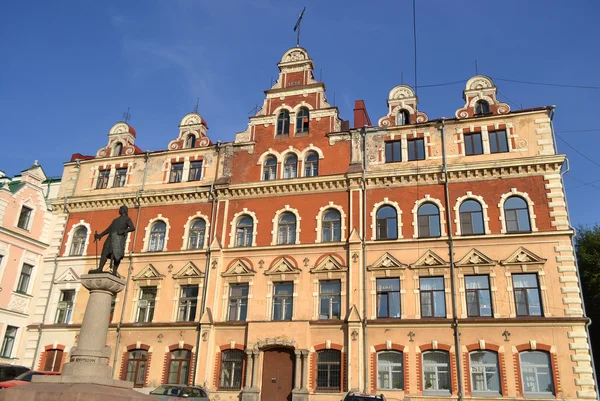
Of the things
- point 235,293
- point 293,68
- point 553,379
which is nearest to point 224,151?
point 293,68

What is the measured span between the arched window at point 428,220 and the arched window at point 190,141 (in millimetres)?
16252

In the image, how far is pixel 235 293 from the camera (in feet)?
103

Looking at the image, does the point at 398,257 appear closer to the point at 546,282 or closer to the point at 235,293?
the point at 546,282

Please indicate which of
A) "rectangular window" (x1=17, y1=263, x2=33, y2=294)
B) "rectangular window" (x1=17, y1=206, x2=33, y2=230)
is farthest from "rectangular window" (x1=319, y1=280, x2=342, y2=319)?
"rectangular window" (x1=17, y1=206, x2=33, y2=230)

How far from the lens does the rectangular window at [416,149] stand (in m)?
31.6

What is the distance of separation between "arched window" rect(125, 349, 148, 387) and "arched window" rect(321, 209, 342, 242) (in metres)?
12.5

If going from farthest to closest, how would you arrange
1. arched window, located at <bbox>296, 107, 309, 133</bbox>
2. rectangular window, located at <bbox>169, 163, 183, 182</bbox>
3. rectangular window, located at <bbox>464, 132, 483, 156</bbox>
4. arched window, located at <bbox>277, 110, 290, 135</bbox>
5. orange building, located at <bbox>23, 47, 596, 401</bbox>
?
rectangular window, located at <bbox>169, 163, 183, 182</bbox>, arched window, located at <bbox>277, 110, 290, 135</bbox>, arched window, located at <bbox>296, 107, 309, 133</bbox>, rectangular window, located at <bbox>464, 132, 483, 156</bbox>, orange building, located at <bbox>23, 47, 596, 401</bbox>

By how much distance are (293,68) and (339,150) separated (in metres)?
7.21

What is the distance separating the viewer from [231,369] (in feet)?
96.8

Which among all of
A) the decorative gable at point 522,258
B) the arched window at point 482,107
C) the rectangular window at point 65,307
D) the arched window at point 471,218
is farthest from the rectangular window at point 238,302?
the arched window at point 482,107

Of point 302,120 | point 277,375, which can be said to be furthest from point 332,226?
point 277,375

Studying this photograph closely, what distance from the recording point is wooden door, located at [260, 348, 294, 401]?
28.1m

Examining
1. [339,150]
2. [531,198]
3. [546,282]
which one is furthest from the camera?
[339,150]

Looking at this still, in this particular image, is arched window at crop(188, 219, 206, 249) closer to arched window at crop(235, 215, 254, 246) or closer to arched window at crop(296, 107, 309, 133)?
arched window at crop(235, 215, 254, 246)
